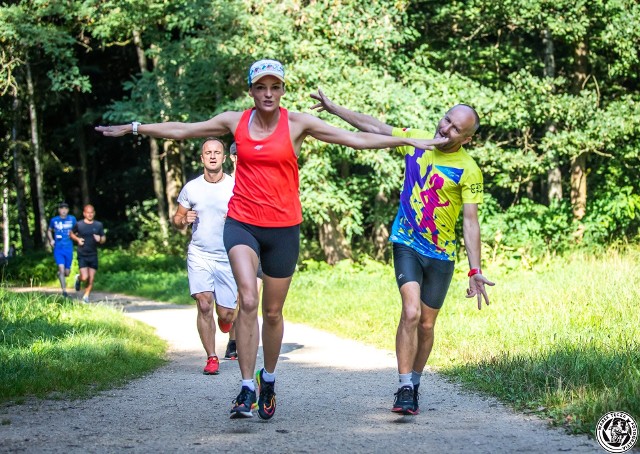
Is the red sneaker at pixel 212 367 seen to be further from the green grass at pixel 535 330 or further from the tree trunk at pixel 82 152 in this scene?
the tree trunk at pixel 82 152

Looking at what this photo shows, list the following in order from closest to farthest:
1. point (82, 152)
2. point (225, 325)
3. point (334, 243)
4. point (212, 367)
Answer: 1. point (212, 367)
2. point (225, 325)
3. point (334, 243)
4. point (82, 152)

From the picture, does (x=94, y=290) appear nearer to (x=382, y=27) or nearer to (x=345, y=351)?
(x=382, y=27)

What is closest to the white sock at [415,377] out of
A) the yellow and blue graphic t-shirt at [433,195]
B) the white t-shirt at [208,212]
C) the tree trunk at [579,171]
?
the yellow and blue graphic t-shirt at [433,195]

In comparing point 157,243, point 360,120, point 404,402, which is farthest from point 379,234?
point 404,402

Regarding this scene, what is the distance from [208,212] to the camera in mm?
9500

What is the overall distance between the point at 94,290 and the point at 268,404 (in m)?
18.7

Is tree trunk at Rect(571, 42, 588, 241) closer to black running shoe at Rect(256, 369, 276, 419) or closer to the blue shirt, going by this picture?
the blue shirt

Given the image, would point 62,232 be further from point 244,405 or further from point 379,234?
point 244,405

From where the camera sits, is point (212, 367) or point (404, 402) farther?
point (212, 367)

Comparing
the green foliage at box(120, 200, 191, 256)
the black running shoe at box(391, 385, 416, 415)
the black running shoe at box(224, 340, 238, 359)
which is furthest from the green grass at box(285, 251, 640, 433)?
the green foliage at box(120, 200, 191, 256)

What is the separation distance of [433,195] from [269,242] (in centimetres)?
124

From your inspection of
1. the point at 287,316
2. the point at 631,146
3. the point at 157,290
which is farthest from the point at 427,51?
the point at 287,316

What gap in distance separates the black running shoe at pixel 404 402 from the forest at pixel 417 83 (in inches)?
586

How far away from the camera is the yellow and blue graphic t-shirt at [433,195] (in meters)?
6.78
